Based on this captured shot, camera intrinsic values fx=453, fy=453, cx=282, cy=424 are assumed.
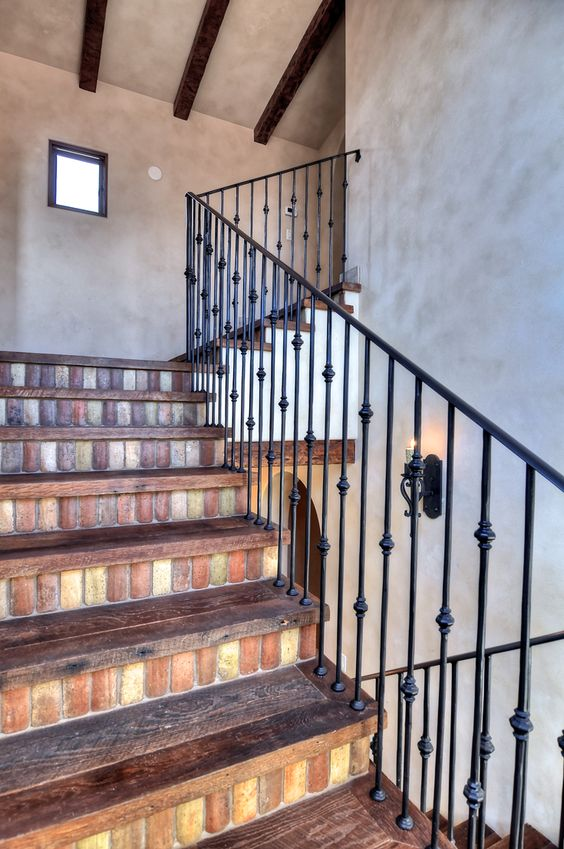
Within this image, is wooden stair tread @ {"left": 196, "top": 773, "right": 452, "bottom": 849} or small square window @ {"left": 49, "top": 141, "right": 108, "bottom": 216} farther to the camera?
small square window @ {"left": 49, "top": 141, "right": 108, "bottom": 216}

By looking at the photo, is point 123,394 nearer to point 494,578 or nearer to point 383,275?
point 383,275

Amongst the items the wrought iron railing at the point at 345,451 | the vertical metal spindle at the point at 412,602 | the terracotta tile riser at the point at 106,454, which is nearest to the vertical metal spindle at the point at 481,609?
the wrought iron railing at the point at 345,451

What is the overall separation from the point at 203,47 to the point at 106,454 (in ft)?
13.2

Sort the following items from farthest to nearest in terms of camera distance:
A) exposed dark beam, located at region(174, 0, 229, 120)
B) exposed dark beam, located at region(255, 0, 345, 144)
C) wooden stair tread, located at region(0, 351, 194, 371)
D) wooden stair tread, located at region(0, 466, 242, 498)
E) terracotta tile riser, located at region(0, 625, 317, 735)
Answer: exposed dark beam, located at region(255, 0, 345, 144)
exposed dark beam, located at region(174, 0, 229, 120)
wooden stair tread, located at region(0, 351, 194, 371)
wooden stair tread, located at region(0, 466, 242, 498)
terracotta tile riser, located at region(0, 625, 317, 735)

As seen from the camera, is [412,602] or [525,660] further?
[412,602]

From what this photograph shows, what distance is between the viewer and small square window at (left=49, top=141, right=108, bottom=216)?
13.6ft

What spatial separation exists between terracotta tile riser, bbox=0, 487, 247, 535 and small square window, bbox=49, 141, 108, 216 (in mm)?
3563

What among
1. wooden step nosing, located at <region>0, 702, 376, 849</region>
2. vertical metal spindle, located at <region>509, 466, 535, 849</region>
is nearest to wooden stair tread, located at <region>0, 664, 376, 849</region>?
wooden step nosing, located at <region>0, 702, 376, 849</region>

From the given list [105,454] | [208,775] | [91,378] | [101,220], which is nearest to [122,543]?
[105,454]

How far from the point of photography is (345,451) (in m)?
1.30

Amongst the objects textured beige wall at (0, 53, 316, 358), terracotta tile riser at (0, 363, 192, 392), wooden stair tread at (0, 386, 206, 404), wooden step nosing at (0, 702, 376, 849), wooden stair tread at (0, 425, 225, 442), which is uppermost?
textured beige wall at (0, 53, 316, 358)

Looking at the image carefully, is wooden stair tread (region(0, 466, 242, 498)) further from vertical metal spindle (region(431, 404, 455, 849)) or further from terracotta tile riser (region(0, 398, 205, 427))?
vertical metal spindle (region(431, 404, 455, 849))

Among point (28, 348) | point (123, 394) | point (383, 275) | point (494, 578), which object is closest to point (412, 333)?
point (383, 275)

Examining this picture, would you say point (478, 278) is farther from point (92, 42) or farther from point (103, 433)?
point (92, 42)
